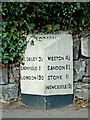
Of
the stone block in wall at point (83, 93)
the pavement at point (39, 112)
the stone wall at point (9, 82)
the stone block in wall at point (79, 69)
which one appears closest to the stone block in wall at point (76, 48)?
the stone block in wall at point (79, 69)

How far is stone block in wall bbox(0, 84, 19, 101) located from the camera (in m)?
3.13

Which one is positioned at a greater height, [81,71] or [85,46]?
[85,46]

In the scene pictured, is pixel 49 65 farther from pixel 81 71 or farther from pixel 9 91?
pixel 9 91

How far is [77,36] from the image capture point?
310 centimetres

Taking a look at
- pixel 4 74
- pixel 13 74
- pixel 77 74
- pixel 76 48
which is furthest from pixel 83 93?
pixel 4 74

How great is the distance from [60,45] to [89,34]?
0.55 m

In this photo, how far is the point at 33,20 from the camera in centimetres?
296

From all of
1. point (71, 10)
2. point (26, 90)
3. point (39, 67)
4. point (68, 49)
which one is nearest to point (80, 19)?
point (71, 10)

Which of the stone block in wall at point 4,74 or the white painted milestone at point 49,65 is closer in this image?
the white painted milestone at point 49,65

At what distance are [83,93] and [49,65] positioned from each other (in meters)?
0.77

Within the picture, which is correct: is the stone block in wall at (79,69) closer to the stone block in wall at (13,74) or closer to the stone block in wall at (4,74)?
the stone block in wall at (13,74)

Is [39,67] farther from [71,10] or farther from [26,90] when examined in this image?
[71,10]

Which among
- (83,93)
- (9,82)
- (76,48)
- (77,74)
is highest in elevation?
(76,48)

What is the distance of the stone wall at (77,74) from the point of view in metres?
3.10
